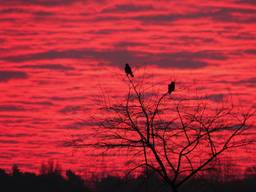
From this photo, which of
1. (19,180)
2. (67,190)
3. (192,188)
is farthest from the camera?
(19,180)

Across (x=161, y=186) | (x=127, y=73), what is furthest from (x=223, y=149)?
(x=127, y=73)

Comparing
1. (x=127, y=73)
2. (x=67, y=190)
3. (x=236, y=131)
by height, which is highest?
(x=127, y=73)

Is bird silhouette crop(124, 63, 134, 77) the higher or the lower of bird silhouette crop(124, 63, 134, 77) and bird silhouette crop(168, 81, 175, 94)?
the higher

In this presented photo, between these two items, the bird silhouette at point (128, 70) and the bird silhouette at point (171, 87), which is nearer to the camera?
the bird silhouette at point (171, 87)

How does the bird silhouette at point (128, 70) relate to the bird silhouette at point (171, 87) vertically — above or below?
above

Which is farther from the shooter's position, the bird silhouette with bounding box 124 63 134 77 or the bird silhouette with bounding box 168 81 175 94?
the bird silhouette with bounding box 124 63 134 77

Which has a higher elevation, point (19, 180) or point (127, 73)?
point (127, 73)

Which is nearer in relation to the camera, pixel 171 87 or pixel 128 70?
pixel 171 87

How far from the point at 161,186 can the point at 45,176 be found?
86.8 metres

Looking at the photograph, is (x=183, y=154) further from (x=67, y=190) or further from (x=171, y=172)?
(x=67, y=190)

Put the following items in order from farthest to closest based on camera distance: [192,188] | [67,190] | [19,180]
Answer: [19,180] → [67,190] → [192,188]

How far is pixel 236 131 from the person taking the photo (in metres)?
22.1

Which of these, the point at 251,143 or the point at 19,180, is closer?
the point at 251,143

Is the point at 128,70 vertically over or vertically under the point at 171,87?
over
